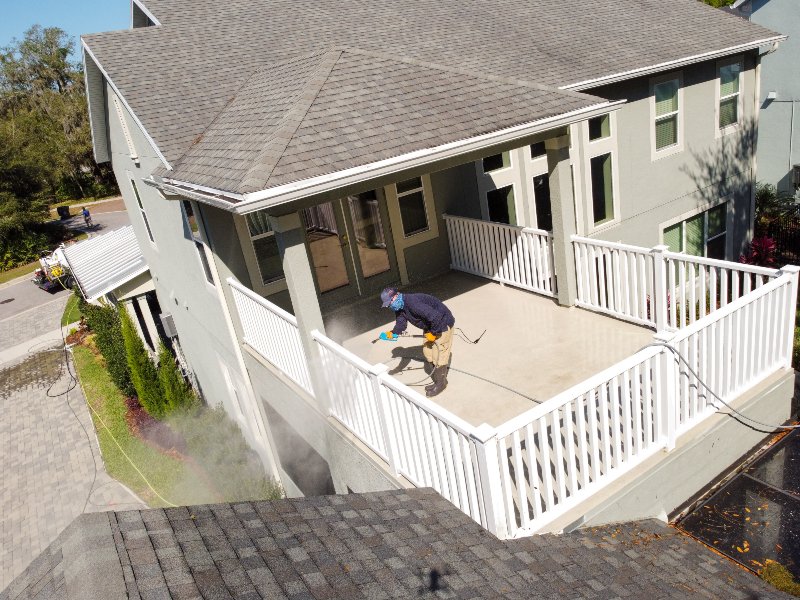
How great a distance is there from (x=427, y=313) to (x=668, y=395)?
9.08 feet

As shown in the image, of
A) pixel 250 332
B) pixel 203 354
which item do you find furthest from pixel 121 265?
pixel 250 332

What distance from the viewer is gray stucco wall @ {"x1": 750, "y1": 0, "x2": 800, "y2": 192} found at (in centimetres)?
1878

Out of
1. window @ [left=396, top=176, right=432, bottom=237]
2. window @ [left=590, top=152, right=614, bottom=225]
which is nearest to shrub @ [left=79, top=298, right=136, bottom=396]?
window @ [left=396, top=176, right=432, bottom=237]

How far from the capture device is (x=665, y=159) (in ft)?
44.4

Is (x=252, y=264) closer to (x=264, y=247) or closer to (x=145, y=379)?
(x=264, y=247)

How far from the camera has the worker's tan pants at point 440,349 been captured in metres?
7.23

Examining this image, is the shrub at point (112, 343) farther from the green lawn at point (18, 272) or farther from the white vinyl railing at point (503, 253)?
the green lawn at point (18, 272)

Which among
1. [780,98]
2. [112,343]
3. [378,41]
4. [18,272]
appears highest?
[378,41]

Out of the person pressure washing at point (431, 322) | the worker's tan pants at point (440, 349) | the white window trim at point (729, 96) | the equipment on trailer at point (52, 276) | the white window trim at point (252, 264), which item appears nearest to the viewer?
the person pressure washing at point (431, 322)

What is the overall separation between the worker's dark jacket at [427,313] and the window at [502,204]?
17.4 ft

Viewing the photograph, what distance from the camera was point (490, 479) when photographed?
4.52 m

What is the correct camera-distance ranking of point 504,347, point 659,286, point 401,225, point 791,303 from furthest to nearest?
1. point 401,225
2. point 504,347
3. point 659,286
4. point 791,303

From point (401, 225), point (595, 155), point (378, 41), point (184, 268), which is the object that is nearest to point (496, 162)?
point (595, 155)

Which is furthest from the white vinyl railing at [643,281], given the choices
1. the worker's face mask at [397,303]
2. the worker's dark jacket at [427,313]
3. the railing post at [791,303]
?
the worker's face mask at [397,303]
